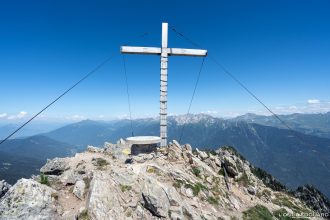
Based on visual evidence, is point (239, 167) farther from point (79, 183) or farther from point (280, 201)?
point (79, 183)

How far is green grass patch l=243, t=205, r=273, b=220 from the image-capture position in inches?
694

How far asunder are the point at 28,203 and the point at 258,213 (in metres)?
15.7

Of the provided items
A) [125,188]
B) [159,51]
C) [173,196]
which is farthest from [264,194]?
[159,51]

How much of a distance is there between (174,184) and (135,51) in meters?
11.9

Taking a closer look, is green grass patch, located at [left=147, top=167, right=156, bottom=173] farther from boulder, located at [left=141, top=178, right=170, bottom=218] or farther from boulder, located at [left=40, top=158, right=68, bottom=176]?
boulder, located at [left=40, top=158, right=68, bottom=176]

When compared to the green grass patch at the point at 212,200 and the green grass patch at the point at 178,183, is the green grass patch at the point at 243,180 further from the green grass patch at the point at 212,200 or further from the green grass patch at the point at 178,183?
the green grass patch at the point at 178,183

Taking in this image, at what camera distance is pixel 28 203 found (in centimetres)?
1155

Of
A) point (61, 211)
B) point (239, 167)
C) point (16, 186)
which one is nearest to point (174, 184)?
point (61, 211)

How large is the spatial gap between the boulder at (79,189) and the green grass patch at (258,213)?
1112 cm

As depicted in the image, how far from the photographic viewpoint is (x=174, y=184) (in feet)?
55.5

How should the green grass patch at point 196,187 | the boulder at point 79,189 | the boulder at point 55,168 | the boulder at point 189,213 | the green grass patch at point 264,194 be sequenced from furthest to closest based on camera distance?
the green grass patch at point 264,194, the boulder at point 55,168, the green grass patch at point 196,187, the boulder at point 189,213, the boulder at point 79,189

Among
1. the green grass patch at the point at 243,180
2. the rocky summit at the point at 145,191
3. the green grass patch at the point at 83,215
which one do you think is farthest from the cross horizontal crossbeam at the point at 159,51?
the green grass patch at the point at 83,215

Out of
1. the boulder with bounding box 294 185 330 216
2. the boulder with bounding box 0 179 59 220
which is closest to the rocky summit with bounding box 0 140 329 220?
the boulder with bounding box 0 179 59 220

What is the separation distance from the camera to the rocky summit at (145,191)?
12172 mm
